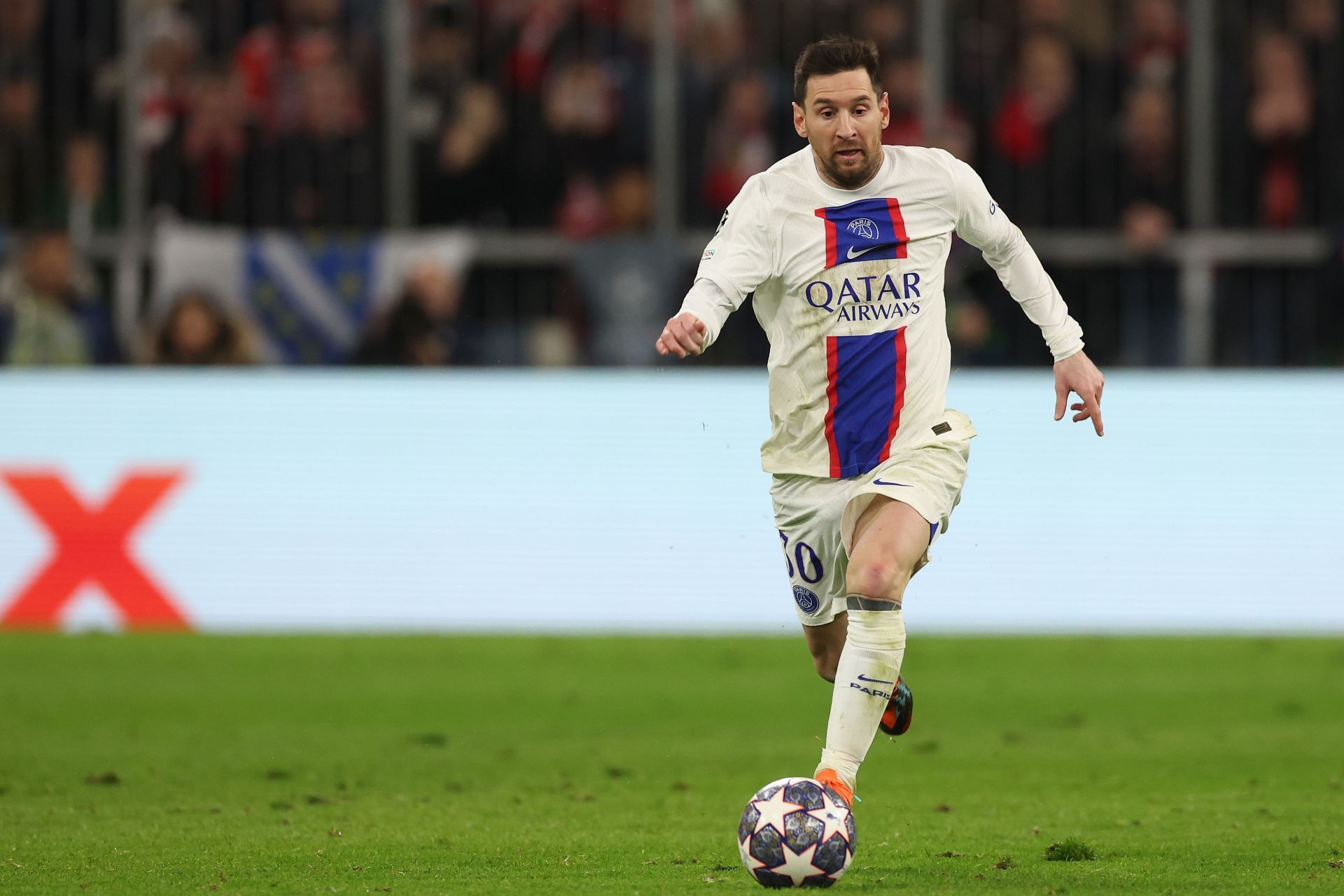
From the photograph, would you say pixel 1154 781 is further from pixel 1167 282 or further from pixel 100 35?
pixel 100 35

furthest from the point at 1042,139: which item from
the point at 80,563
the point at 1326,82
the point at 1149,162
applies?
the point at 80,563

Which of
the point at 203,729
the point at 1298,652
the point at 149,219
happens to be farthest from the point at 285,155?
the point at 1298,652

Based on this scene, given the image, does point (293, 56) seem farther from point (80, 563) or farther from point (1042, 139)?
point (1042, 139)

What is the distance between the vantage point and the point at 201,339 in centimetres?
1187

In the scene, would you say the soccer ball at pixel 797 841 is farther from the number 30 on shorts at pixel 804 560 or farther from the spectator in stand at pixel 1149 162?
the spectator in stand at pixel 1149 162

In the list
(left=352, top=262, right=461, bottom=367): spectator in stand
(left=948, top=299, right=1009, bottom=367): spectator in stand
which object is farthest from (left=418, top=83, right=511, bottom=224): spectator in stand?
(left=948, top=299, right=1009, bottom=367): spectator in stand

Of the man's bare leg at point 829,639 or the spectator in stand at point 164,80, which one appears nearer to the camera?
the man's bare leg at point 829,639

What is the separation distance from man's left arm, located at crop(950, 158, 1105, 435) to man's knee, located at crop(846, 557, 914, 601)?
73cm

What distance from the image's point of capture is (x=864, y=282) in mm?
5945

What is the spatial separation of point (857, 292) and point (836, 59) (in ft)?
2.22

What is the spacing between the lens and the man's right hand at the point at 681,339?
207 inches

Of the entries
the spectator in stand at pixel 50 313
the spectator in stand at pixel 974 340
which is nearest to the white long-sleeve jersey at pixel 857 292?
the spectator in stand at pixel 974 340

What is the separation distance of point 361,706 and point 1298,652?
5.14 metres

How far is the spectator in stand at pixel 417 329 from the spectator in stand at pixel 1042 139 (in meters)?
3.40
